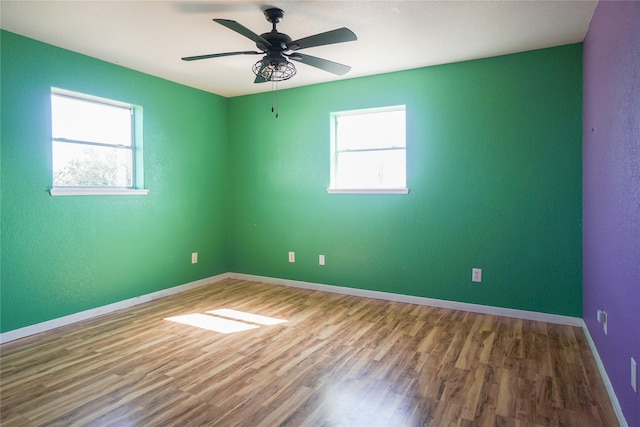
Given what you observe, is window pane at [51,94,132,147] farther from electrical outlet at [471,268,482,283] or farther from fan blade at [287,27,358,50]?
electrical outlet at [471,268,482,283]

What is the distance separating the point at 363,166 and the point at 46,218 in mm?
3084

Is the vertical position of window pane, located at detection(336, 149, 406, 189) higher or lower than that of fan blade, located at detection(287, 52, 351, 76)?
lower

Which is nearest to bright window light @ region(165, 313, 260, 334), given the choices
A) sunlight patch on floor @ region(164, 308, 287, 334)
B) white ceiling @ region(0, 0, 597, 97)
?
sunlight patch on floor @ region(164, 308, 287, 334)

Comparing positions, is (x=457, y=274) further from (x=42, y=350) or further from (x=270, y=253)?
(x=42, y=350)

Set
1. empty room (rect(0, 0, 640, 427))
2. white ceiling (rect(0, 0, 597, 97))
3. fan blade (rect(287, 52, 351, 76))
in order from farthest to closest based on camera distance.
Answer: fan blade (rect(287, 52, 351, 76)) → white ceiling (rect(0, 0, 597, 97)) → empty room (rect(0, 0, 640, 427))

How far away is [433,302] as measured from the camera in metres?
3.86

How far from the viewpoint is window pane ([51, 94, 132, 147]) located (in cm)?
336

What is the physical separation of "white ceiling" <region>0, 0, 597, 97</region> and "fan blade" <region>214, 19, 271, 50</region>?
0.26 metres

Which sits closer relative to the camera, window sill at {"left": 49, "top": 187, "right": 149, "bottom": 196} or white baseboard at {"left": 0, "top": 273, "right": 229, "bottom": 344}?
white baseboard at {"left": 0, "top": 273, "right": 229, "bottom": 344}

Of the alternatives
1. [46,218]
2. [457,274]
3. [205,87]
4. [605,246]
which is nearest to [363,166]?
[457,274]

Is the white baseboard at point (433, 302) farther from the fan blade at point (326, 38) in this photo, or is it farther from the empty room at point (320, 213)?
the fan blade at point (326, 38)

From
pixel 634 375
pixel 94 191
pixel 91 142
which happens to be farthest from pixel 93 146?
pixel 634 375

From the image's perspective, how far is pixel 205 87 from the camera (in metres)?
4.60

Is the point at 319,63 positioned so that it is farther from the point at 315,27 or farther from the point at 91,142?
the point at 91,142
